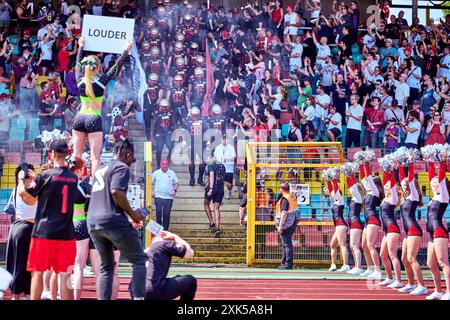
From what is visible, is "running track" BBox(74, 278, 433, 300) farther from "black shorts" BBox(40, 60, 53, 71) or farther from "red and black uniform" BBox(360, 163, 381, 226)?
"black shorts" BBox(40, 60, 53, 71)

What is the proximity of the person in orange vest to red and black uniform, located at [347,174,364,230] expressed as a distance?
1314 millimetres

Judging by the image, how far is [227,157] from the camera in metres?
18.2

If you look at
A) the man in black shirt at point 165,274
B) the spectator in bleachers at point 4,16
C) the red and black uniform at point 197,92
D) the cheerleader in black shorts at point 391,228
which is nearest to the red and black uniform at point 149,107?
the red and black uniform at point 197,92

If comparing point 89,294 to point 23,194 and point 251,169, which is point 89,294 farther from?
point 251,169

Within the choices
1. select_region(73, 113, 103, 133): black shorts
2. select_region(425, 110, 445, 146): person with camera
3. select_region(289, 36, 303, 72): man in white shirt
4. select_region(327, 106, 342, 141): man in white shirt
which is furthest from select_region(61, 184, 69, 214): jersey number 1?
Result: select_region(289, 36, 303, 72): man in white shirt

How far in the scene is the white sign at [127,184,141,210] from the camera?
15570 mm

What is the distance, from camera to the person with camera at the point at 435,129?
1969 centimetres

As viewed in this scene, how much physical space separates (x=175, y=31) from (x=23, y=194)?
42.1ft

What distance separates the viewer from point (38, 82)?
20.2 m

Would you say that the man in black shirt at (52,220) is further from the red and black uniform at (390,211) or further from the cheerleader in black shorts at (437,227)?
the red and black uniform at (390,211)

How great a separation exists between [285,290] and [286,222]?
3.89 meters

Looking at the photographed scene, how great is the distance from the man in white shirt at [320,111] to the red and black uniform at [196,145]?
8.48ft
